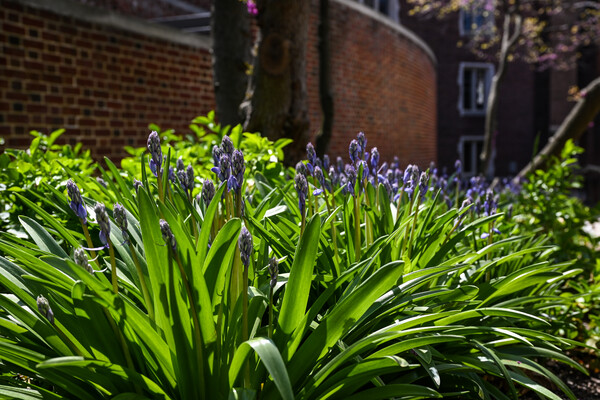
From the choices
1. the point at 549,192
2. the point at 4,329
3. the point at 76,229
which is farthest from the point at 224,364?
the point at 549,192

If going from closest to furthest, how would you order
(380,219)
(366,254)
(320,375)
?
1. (320,375)
2. (366,254)
3. (380,219)

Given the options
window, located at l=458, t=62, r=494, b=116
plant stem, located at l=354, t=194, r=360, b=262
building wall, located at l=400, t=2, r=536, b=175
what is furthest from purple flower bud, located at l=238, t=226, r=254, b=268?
window, located at l=458, t=62, r=494, b=116

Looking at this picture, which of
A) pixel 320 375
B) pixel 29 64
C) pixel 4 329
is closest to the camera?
pixel 320 375

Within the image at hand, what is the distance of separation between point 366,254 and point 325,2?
6.86 metres

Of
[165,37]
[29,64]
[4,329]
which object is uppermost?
[165,37]

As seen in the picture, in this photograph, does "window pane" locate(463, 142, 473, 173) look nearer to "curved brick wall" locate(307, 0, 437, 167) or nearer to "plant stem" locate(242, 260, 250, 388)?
"curved brick wall" locate(307, 0, 437, 167)

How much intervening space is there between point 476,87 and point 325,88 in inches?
751

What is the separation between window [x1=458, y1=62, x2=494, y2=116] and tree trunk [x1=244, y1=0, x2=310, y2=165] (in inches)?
835

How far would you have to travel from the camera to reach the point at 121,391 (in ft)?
5.29

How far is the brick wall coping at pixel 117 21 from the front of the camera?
597 cm

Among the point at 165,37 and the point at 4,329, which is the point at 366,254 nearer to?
the point at 4,329

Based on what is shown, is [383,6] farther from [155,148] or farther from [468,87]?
[155,148]

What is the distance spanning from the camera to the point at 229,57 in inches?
245

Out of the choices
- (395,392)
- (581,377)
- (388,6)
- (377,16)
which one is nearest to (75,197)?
(395,392)
